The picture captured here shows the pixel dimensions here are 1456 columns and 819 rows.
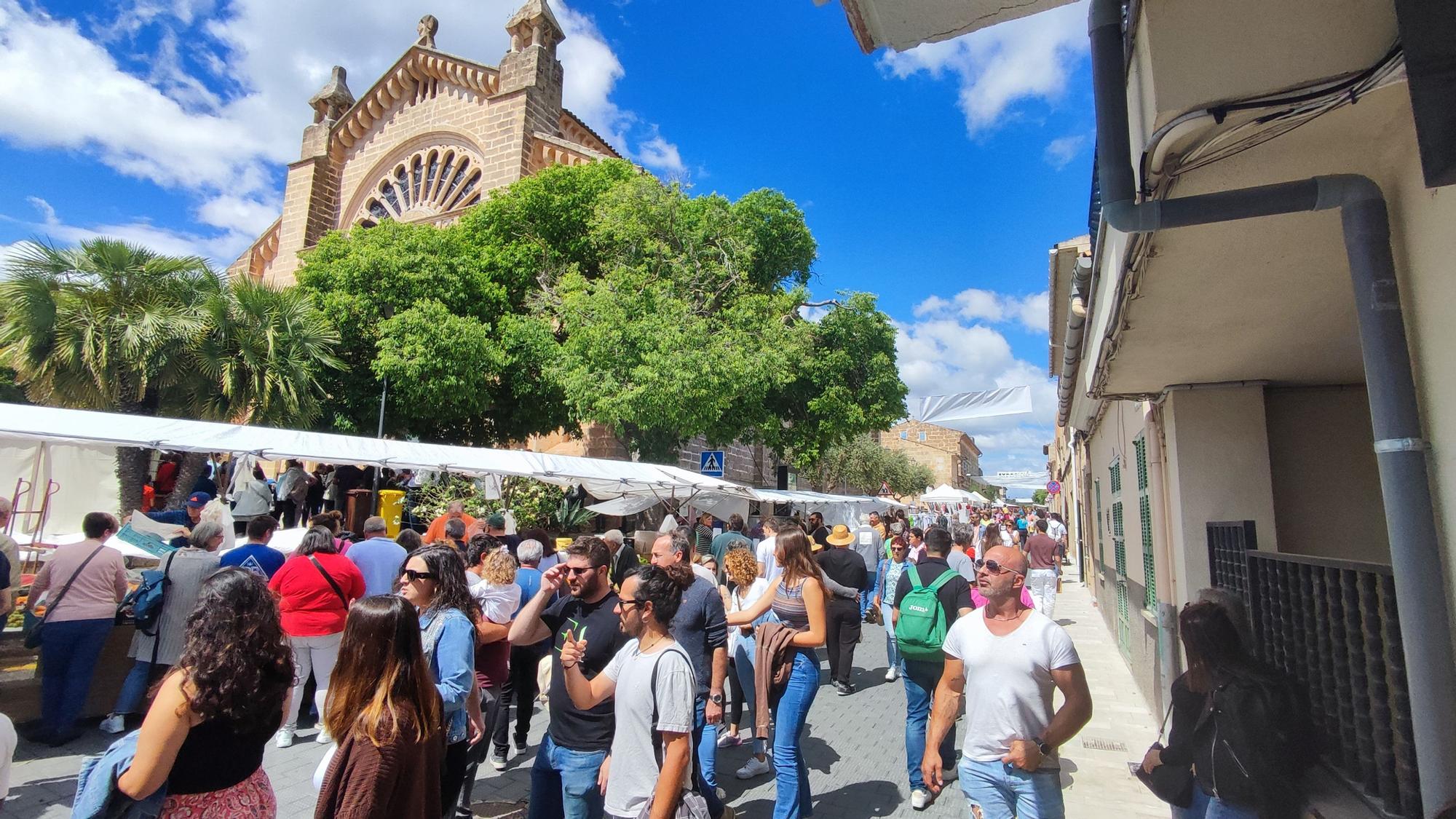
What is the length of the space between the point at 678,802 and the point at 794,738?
171cm

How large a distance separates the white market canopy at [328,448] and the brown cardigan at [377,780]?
287 inches

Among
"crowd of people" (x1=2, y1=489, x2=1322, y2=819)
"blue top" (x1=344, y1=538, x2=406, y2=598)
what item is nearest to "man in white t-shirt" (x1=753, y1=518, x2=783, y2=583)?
"crowd of people" (x1=2, y1=489, x2=1322, y2=819)

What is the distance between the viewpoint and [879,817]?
A: 484 centimetres

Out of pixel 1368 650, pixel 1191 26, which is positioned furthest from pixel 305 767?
pixel 1191 26

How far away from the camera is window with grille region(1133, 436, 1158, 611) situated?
300 inches

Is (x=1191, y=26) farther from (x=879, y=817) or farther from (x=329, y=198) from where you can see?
(x=329, y=198)

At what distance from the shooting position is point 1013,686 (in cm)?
328

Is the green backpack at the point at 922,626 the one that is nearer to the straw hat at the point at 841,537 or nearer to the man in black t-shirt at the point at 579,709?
the man in black t-shirt at the point at 579,709

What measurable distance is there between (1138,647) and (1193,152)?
765cm

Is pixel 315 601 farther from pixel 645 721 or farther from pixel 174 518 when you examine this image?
pixel 174 518

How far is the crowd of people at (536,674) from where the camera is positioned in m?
2.45

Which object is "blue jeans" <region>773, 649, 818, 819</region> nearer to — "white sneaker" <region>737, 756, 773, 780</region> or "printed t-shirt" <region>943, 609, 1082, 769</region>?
"white sneaker" <region>737, 756, 773, 780</region>

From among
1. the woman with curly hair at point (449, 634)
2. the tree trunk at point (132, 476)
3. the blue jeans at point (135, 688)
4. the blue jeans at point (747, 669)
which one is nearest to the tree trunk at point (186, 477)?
the tree trunk at point (132, 476)

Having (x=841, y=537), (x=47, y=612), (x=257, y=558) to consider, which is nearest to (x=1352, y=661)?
(x=841, y=537)
